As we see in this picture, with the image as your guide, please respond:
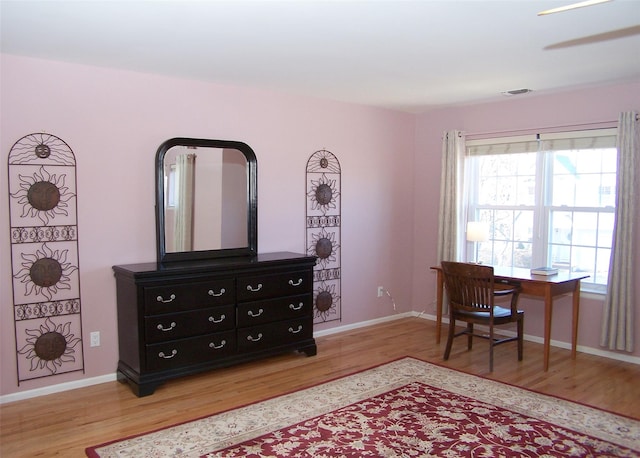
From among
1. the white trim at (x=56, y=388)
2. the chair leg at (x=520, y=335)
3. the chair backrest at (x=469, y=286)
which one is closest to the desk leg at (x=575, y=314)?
the chair leg at (x=520, y=335)

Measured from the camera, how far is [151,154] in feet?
13.0

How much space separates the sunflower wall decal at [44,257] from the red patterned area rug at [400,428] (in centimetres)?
108

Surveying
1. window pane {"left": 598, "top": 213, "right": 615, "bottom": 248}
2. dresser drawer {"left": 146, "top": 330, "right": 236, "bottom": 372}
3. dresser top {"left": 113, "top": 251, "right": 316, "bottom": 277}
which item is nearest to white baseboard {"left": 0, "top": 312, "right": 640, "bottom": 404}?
dresser drawer {"left": 146, "top": 330, "right": 236, "bottom": 372}

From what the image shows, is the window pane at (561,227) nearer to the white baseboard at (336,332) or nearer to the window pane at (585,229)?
the window pane at (585,229)

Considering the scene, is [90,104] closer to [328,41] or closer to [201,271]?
[201,271]

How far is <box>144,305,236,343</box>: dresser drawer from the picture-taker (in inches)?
141

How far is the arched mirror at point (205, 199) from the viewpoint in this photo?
402 cm

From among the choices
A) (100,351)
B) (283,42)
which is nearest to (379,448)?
(100,351)

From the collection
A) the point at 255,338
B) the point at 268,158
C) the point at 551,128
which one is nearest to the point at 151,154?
the point at 268,158

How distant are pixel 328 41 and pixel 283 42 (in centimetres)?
28

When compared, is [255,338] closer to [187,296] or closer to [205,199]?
[187,296]

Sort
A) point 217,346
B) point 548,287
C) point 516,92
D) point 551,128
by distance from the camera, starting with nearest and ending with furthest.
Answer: point 217,346 → point 548,287 → point 516,92 → point 551,128

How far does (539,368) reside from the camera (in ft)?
13.6

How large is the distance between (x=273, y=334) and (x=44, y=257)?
182 centimetres
